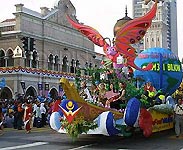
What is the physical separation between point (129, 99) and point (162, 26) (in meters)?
98.8

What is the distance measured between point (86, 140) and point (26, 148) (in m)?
2.27

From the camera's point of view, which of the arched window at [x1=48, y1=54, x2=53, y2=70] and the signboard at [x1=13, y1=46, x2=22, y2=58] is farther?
the arched window at [x1=48, y1=54, x2=53, y2=70]

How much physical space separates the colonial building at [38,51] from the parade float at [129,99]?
1766 cm

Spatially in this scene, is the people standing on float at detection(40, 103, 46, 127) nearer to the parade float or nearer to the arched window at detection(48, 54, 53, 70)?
the parade float

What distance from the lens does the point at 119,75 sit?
12242 mm

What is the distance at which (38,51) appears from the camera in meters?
37.7

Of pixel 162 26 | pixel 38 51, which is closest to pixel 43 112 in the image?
pixel 38 51

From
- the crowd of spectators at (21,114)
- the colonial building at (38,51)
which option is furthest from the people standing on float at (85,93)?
the colonial building at (38,51)

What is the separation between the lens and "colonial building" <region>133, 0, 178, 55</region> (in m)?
102

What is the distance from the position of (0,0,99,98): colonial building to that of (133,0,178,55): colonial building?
54.5m

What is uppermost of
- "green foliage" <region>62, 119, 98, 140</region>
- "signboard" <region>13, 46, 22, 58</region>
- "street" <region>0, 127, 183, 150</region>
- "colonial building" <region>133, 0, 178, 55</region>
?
"colonial building" <region>133, 0, 178, 55</region>

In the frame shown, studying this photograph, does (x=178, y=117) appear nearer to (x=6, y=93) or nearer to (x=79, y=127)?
(x=79, y=127)

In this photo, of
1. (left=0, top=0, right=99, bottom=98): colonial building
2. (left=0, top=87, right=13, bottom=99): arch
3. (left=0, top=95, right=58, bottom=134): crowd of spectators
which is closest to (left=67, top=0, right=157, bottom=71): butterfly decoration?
(left=0, top=95, right=58, bottom=134): crowd of spectators

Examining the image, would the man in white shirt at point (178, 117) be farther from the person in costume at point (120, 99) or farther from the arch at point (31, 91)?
the arch at point (31, 91)
